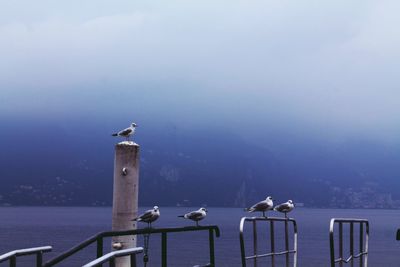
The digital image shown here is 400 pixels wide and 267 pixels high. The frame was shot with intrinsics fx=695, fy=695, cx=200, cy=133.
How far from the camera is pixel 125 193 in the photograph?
40.1 feet

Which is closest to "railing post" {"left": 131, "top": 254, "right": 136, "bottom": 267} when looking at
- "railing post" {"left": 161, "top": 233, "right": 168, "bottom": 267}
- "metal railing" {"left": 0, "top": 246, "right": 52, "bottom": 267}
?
"metal railing" {"left": 0, "top": 246, "right": 52, "bottom": 267}

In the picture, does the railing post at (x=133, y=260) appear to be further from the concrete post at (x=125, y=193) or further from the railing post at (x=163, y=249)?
the concrete post at (x=125, y=193)

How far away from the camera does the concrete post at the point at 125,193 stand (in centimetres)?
1192

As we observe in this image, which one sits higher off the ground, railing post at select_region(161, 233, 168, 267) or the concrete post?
the concrete post

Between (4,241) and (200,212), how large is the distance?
8645 cm

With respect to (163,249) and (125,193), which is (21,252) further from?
(125,193)

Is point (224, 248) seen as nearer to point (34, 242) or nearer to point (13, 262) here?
point (34, 242)

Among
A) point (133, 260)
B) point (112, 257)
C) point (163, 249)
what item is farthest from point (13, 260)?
point (163, 249)

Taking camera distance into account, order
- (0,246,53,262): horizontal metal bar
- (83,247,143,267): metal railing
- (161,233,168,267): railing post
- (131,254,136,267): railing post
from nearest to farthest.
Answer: (83,247,143,267): metal railing, (131,254,136,267): railing post, (0,246,53,262): horizontal metal bar, (161,233,168,267): railing post

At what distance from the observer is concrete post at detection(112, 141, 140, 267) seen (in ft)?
39.1

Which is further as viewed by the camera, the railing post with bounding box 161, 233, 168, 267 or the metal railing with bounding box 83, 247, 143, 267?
the railing post with bounding box 161, 233, 168, 267

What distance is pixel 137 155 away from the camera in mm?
12734

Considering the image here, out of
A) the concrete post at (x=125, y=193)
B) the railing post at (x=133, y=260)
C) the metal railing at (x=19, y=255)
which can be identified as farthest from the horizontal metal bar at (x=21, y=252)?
the concrete post at (x=125, y=193)

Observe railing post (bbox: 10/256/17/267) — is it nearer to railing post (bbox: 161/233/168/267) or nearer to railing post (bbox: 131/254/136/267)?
railing post (bbox: 131/254/136/267)
